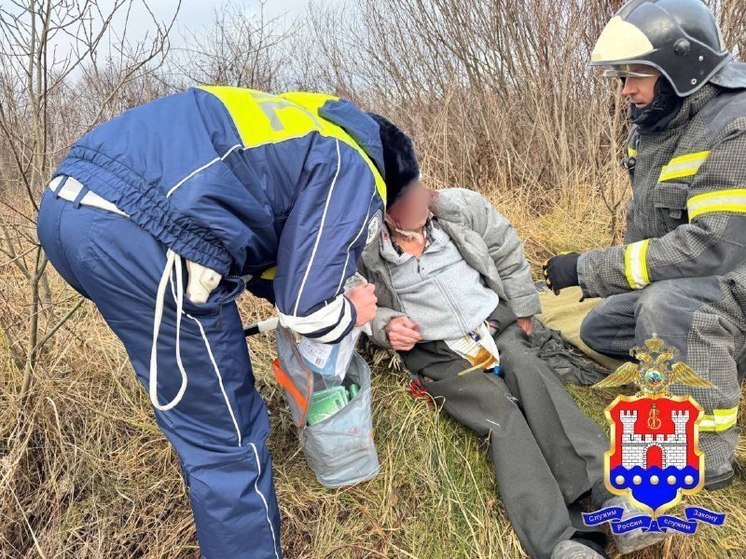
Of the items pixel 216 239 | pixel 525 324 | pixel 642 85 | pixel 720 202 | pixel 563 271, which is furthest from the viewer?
pixel 525 324

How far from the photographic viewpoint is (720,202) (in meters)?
2.19

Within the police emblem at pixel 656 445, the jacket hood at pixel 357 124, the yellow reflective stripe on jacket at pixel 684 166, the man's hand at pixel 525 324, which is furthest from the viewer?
the man's hand at pixel 525 324

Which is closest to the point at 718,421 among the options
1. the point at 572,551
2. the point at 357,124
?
the point at 572,551

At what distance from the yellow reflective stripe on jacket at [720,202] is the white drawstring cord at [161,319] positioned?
73.7 inches

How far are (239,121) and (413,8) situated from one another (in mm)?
5638

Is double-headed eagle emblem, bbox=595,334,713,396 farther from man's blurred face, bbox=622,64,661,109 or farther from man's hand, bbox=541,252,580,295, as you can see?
man's blurred face, bbox=622,64,661,109

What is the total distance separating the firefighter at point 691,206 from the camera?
7.26 ft

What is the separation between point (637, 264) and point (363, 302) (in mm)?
1152

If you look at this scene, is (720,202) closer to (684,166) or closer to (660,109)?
(684,166)

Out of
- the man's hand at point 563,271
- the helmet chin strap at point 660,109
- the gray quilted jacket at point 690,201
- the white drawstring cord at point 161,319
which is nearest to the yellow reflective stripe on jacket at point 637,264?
the gray quilted jacket at point 690,201

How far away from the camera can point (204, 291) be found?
5.61 ft

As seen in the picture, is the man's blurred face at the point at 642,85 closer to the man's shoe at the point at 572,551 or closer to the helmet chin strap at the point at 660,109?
the helmet chin strap at the point at 660,109

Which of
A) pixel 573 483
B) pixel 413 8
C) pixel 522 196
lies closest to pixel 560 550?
pixel 573 483

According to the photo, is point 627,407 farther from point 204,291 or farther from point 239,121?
point 239,121
